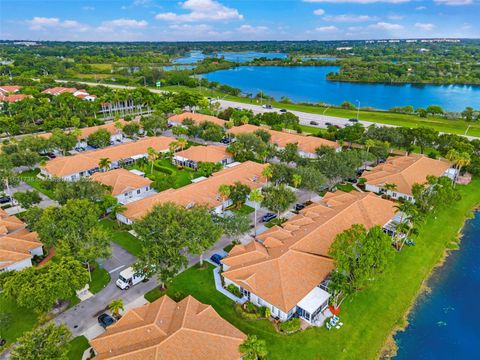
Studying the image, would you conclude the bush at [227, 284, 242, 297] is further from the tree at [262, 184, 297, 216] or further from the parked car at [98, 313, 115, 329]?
the tree at [262, 184, 297, 216]

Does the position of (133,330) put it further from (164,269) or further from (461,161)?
(461,161)

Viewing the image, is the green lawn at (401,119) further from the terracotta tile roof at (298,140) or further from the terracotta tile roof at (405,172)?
the terracotta tile roof at (405,172)

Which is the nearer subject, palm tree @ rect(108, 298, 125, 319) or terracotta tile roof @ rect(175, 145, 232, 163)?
palm tree @ rect(108, 298, 125, 319)

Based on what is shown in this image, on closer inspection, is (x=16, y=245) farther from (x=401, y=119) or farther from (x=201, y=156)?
(x=401, y=119)

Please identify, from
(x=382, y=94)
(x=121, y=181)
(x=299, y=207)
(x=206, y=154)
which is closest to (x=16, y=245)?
(x=121, y=181)

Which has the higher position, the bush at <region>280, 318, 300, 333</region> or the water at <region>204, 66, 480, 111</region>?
the water at <region>204, 66, 480, 111</region>

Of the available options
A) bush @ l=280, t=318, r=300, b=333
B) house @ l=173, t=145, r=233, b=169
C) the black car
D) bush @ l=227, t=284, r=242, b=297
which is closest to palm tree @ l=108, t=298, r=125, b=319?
the black car
